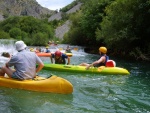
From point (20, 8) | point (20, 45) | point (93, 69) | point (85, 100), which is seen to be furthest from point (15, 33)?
point (20, 8)

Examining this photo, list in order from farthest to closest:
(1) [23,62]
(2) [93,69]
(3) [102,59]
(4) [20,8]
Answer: (4) [20,8] < (2) [93,69] < (3) [102,59] < (1) [23,62]

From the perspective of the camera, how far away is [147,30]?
20.8m

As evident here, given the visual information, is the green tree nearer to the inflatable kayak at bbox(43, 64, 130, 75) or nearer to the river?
the inflatable kayak at bbox(43, 64, 130, 75)

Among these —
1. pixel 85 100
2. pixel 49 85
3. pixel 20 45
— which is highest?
pixel 20 45

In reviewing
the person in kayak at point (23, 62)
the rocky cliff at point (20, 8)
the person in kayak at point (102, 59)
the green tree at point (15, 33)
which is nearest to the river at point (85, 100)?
the person in kayak at point (23, 62)

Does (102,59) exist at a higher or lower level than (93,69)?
higher

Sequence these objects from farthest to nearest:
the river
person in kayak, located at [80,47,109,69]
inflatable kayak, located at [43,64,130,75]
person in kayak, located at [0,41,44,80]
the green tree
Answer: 1. the green tree
2. inflatable kayak, located at [43,64,130,75]
3. person in kayak, located at [80,47,109,69]
4. person in kayak, located at [0,41,44,80]
5. the river

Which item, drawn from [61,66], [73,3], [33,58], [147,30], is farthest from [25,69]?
[73,3]

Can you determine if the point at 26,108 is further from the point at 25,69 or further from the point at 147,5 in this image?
the point at 147,5

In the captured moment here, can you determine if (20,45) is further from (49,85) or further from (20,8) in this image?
(20,8)

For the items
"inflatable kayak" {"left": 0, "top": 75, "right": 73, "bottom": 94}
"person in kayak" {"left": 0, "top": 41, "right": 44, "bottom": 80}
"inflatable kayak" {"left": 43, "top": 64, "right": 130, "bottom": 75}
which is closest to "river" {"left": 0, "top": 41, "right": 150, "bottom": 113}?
"inflatable kayak" {"left": 0, "top": 75, "right": 73, "bottom": 94}

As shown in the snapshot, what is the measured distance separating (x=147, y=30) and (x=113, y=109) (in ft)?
49.9

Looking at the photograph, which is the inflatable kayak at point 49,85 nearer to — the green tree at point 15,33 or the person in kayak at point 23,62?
the person in kayak at point 23,62

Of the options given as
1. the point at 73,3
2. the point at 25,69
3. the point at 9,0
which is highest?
the point at 9,0
